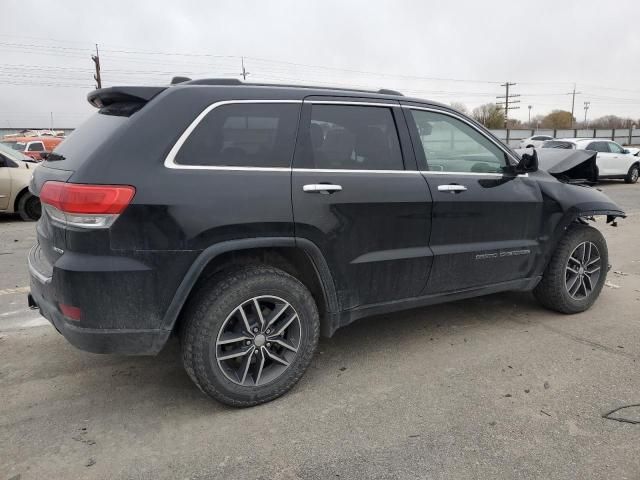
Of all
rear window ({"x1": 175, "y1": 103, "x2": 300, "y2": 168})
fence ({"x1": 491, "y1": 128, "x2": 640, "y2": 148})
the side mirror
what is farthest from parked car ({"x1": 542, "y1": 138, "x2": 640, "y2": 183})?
fence ({"x1": 491, "y1": 128, "x2": 640, "y2": 148})

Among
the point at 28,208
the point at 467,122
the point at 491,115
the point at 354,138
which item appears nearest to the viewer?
the point at 354,138

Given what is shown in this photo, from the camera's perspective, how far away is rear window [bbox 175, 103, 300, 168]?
2.77m

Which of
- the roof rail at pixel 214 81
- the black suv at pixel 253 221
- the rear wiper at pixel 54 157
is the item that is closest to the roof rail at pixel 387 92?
the black suv at pixel 253 221

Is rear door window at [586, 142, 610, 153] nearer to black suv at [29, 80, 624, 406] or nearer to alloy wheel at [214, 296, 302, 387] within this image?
black suv at [29, 80, 624, 406]

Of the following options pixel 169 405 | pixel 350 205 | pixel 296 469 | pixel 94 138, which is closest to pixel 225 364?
pixel 169 405

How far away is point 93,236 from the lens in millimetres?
2516

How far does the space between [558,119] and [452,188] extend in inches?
4225

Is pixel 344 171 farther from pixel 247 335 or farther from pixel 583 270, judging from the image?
pixel 583 270

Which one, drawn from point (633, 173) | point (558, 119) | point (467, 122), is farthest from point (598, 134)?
point (467, 122)

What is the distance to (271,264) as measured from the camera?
3131 mm

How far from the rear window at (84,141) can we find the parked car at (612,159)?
1739 cm

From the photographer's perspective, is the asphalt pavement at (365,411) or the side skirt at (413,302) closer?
the asphalt pavement at (365,411)

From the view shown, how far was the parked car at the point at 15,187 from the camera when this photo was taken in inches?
375

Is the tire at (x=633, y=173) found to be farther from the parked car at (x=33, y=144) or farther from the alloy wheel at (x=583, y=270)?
the parked car at (x=33, y=144)
